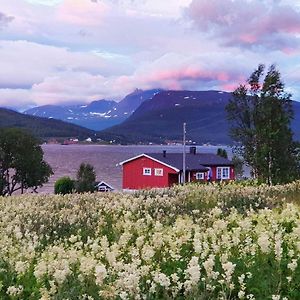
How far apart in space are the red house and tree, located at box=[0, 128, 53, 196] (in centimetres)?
1405

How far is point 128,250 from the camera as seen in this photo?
7203 mm

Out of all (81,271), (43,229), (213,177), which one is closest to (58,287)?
(81,271)

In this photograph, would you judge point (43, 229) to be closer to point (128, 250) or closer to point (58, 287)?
point (128, 250)

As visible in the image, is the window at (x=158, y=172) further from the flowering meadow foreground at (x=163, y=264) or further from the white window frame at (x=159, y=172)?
the flowering meadow foreground at (x=163, y=264)

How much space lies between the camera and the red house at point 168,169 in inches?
2640

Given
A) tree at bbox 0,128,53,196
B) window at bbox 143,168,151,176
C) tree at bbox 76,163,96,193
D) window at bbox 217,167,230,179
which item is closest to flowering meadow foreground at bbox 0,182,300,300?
window at bbox 143,168,151,176

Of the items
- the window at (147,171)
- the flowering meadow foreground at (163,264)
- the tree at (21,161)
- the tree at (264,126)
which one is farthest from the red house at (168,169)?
the flowering meadow foreground at (163,264)

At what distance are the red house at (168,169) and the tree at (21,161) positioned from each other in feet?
46.1

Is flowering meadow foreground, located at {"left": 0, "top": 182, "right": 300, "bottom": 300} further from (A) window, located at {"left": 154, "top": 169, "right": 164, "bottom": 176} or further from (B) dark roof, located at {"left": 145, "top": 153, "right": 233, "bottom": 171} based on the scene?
(A) window, located at {"left": 154, "top": 169, "right": 164, "bottom": 176}

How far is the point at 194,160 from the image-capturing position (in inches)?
2778

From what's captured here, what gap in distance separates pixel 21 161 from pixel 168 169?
22.6 metres

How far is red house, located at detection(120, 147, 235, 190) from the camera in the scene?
67.1 meters

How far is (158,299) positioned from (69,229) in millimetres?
5849

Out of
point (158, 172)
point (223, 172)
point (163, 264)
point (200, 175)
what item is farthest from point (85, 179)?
point (163, 264)
